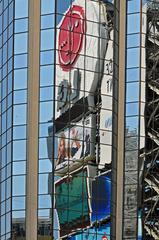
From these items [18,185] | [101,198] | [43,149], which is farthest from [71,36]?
[101,198]

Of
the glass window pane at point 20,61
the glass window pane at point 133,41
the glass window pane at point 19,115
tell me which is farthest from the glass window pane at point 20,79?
the glass window pane at point 133,41

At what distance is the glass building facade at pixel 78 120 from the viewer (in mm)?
39594

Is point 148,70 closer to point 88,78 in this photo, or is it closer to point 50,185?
point 88,78

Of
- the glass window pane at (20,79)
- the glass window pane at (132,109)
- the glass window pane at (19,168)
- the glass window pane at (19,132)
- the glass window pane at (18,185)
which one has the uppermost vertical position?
the glass window pane at (20,79)

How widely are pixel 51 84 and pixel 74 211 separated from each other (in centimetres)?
700

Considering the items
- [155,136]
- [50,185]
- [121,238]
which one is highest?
[155,136]

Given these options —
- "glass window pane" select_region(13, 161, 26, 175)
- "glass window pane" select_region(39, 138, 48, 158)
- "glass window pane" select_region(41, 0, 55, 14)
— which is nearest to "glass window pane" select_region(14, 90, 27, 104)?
"glass window pane" select_region(39, 138, 48, 158)

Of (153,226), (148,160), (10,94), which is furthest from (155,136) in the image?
(10,94)

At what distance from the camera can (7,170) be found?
4100 cm

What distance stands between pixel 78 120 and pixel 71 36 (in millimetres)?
4720

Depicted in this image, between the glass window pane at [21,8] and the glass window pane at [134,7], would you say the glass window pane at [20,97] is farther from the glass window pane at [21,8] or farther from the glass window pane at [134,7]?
the glass window pane at [134,7]

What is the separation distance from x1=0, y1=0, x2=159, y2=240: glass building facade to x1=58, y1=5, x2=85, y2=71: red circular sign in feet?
0.18

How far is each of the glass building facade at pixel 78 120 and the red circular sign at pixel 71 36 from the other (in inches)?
2.2

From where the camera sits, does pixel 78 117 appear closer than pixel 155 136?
Yes
